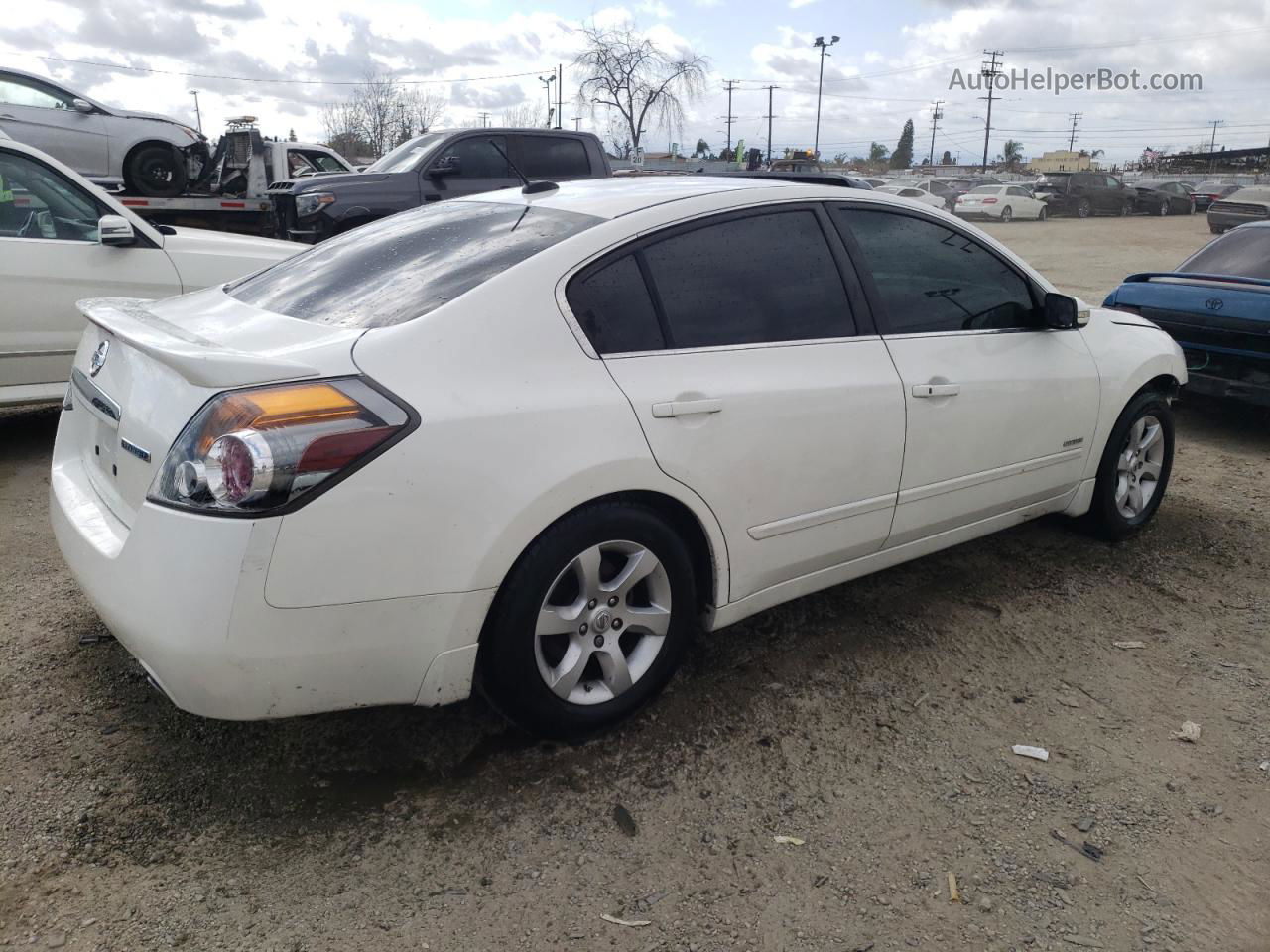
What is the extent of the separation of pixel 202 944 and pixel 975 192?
3758 cm

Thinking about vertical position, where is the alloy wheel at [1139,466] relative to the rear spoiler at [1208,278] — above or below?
below

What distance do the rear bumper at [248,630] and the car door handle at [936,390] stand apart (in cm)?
169

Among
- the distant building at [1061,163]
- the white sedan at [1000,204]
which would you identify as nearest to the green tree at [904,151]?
the distant building at [1061,163]

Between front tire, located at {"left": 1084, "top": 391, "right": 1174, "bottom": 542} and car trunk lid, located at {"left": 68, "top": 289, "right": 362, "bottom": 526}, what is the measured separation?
11.0 ft

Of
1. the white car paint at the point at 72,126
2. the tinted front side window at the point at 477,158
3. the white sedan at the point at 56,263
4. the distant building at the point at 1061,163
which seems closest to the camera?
the white sedan at the point at 56,263

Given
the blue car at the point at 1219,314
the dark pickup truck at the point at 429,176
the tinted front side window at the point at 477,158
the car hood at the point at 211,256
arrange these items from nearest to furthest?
the car hood at the point at 211,256, the blue car at the point at 1219,314, the dark pickup truck at the point at 429,176, the tinted front side window at the point at 477,158

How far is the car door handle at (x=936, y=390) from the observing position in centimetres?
337

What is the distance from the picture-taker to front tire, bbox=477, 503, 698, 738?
2568 millimetres

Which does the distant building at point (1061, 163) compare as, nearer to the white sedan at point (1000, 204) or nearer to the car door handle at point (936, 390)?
the white sedan at point (1000, 204)

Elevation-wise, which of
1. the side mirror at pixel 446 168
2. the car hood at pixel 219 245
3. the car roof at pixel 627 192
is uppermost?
the side mirror at pixel 446 168

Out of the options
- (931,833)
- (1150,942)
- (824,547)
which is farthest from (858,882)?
(824,547)

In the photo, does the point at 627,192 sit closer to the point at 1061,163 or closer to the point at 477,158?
the point at 477,158

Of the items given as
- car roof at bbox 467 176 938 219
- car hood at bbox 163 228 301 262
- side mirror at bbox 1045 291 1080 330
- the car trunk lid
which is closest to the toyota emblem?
the car trunk lid

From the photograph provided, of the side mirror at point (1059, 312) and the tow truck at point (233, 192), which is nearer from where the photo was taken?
the side mirror at point (1059, 312)
